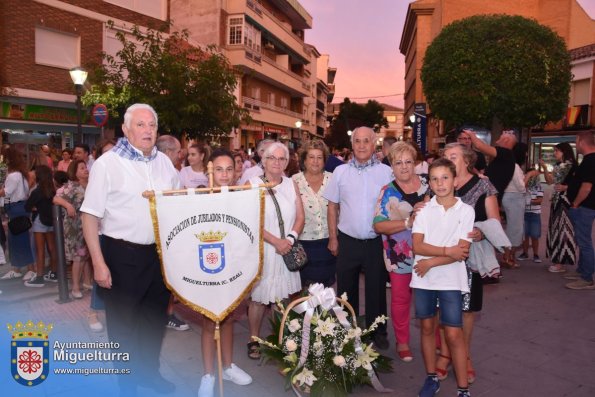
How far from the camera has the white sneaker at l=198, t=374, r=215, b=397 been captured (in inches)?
142

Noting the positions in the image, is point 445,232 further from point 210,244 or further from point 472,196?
point 210,244

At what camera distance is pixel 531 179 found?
851 centimetres

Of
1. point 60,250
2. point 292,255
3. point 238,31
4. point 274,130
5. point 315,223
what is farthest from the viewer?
point 274,130

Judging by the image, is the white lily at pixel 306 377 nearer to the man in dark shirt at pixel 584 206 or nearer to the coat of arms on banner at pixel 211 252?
the coat of arms on banner at pixel 211 252

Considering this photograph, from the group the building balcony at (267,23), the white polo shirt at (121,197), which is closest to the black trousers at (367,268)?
the white polo shirt at (121,197)

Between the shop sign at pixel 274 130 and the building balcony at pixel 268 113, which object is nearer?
the building balcony at pixel 268 113

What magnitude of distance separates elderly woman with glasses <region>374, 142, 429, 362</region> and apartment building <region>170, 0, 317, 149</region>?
21.8 metres

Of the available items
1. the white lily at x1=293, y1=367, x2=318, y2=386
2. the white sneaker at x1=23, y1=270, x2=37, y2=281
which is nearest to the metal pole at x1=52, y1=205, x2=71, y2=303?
the white sneaker at x1=23, y1=270, x2=37, y2=281

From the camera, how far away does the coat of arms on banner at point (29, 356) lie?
3.62 meters

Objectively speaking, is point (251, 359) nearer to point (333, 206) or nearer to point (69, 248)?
point (333, 206)

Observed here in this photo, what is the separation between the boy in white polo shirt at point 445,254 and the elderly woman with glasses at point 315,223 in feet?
4.60

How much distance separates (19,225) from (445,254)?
604cm

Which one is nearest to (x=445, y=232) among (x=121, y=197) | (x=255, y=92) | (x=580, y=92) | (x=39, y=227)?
(x=121, y=197)

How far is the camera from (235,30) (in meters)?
30.4
